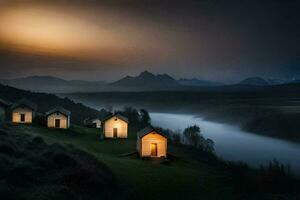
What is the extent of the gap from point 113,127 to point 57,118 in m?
11.0

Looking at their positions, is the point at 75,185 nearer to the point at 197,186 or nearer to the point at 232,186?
the point at 197,186

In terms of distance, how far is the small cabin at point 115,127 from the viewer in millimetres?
60816

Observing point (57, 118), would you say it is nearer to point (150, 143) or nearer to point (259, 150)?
point (150, 143)

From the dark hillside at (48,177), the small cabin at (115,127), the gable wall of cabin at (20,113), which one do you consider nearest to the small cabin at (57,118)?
the gable wall of cabin at (20,113)

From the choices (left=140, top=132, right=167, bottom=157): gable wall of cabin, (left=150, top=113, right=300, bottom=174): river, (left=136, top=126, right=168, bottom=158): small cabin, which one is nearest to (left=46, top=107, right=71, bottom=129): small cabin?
(left=136, top=126, right=168, bottom=158): small cabin

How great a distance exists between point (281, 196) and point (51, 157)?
18.4m

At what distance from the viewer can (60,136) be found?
5675cm

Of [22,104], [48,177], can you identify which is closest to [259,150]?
[22,104]

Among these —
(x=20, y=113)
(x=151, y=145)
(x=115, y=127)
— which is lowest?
(x=151, y=145)

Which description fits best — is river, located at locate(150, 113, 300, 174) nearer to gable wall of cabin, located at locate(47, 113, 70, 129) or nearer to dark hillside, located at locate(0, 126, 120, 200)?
gable wall of cabin, located at locate(47, 113, 70, 129)

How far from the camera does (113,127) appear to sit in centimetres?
6138

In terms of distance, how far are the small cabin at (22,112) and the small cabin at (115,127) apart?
1551cm

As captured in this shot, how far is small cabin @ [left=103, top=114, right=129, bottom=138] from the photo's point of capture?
2394 inches

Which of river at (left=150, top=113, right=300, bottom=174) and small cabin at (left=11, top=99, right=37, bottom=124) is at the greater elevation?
small cabin at (left=11, top=99, right=37, bottom=124)
